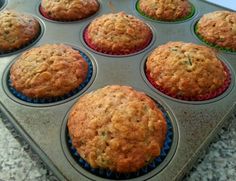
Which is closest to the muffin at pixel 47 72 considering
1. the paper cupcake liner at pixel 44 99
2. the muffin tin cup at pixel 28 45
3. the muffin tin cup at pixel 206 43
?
the paper cupcake liner at pixel 44 99

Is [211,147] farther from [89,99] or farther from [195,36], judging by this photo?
[195,36]

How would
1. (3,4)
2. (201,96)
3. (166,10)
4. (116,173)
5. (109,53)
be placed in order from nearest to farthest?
(116,173) → (201,96) → (109,53) → (166,10) → (3,4)

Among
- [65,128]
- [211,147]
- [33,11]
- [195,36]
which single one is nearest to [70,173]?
[65,128]

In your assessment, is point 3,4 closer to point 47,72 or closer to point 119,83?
point 47,72

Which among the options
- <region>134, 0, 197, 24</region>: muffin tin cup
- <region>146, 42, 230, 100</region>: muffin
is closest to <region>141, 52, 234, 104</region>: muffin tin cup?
<region>146, 42, 230, 100</region>: muffin

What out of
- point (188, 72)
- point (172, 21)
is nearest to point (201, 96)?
point (188, 72)

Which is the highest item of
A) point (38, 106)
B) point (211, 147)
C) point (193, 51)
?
point (193, 51)
